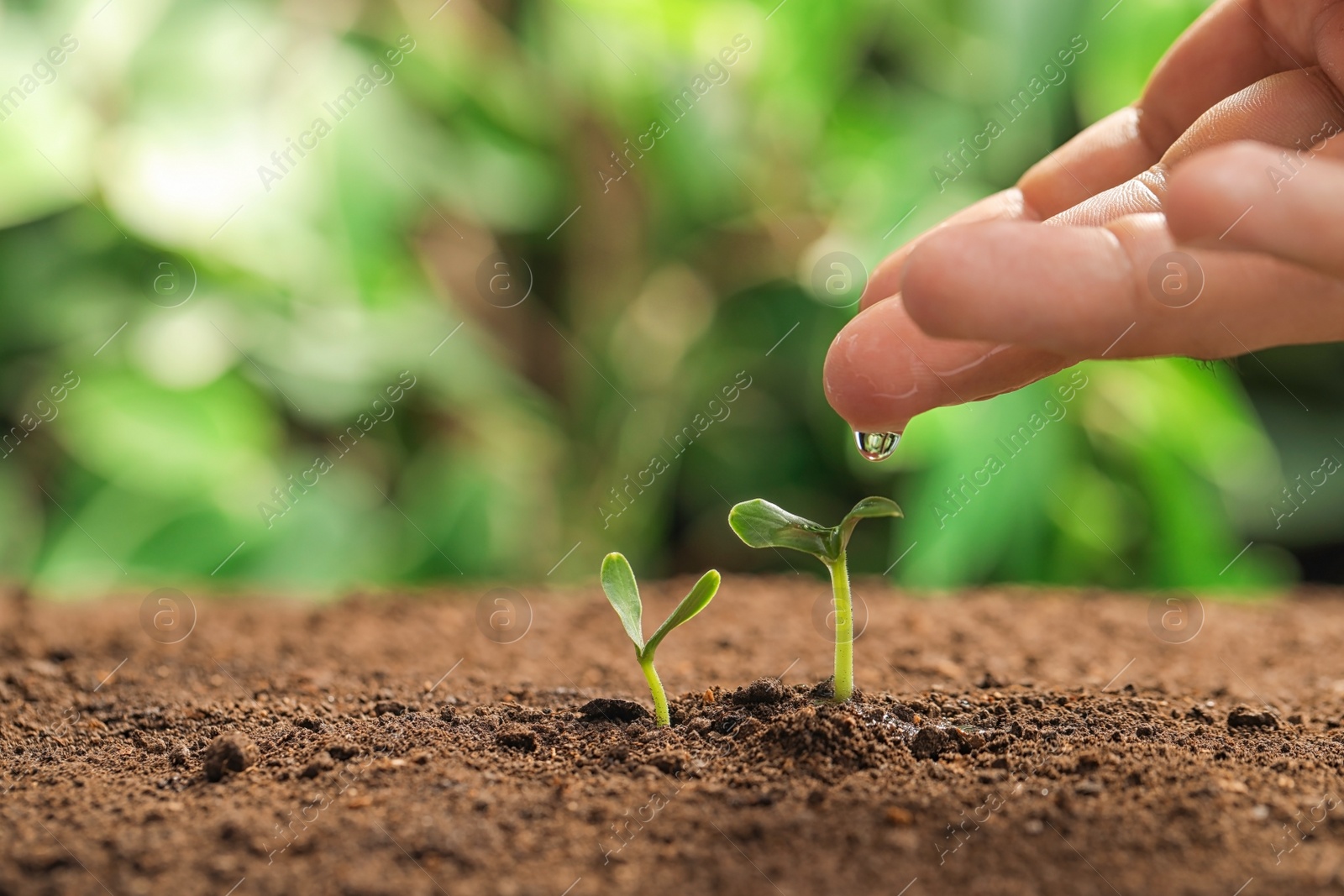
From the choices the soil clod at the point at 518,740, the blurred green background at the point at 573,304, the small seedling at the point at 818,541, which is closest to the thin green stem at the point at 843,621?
the small seedling at the point at 818,541

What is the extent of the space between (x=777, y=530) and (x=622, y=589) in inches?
5.3

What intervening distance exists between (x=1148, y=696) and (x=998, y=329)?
1.49 ft

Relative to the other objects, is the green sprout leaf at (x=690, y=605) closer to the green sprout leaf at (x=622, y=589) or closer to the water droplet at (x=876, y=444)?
the green sprout leaf at (x=622, y=589)

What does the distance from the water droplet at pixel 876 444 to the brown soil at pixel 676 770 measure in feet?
0.64

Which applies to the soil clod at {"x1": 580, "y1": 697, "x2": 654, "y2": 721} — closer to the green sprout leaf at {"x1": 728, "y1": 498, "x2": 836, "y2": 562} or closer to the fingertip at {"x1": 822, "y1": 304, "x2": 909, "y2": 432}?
the green sprout leaf at {"x1": 728, "y1": 498, "x2": 836, "y2": 562}

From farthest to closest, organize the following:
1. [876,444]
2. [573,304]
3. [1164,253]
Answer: [573,304], [876,444], [1164,253]

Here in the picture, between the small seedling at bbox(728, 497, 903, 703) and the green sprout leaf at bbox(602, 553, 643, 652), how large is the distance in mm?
96

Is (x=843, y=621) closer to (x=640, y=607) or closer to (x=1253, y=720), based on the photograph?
(x=640, y=607)

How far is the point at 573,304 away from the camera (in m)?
2.25

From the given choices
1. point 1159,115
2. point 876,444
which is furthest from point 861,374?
point 1159,115

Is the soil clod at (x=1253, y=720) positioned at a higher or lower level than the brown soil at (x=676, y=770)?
lower

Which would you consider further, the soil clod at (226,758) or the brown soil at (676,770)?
the soil clod at (226,758)

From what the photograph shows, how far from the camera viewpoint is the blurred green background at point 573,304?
1774 mm

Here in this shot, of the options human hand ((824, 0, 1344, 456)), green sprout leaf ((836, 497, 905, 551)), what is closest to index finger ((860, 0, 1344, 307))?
human hand ((824, 0, 1344, 456))
